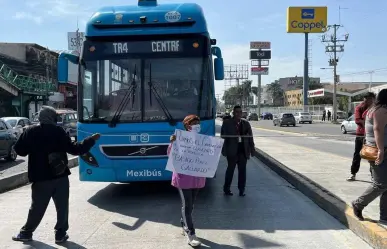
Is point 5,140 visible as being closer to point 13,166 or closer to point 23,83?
point 13,166

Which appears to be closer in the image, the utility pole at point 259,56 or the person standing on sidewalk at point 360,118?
the person standing on sidewalk at point 360,118

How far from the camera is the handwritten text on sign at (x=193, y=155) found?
227 inches

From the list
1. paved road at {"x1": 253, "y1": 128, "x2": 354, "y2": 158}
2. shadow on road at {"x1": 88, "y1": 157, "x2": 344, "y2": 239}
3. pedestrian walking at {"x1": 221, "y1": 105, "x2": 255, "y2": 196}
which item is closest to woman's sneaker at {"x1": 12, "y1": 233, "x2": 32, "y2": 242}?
shadow on road at {"x1": 88, "y1": 157, "x2": 344, "y2": 239}

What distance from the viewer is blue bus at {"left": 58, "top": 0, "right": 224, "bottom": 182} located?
7.68 metres

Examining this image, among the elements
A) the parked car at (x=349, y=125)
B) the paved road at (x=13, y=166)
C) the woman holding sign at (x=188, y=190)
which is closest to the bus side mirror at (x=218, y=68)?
the woman holding sign at (x=188, y=190)

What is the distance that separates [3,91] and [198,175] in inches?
1412

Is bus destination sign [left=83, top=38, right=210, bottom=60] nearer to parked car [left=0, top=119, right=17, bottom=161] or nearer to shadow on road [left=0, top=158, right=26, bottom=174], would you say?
shadow on road [left=0, top=158, right=26, bottom=174]

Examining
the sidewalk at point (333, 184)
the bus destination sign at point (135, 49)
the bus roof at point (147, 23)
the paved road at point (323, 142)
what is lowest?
the paved road at point (323, 142)

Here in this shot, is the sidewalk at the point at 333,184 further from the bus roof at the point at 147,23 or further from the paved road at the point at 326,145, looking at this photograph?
the bus roof at the point at 147,23

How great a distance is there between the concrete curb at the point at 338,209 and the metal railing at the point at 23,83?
105 ft

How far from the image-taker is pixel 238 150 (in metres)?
8.52

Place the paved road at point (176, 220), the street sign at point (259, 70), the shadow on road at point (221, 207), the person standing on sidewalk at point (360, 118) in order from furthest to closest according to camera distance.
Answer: the street sign at point (259, 70), the person standing on sidewalk at point (360, 118), the shadow on road at point (221, 207), the paved road at point (176, 220)

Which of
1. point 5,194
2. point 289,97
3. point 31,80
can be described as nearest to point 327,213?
point 5,194

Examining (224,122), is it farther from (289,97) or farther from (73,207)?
(289,97)
